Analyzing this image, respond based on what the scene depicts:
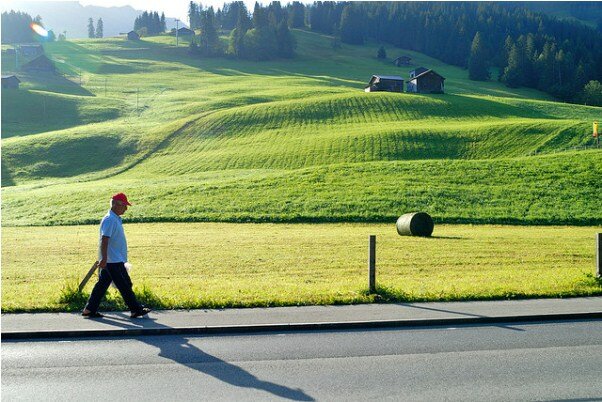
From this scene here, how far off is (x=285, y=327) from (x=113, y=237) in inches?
144

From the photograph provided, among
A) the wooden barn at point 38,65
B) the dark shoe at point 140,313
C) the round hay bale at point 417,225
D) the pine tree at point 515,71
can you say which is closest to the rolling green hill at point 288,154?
the round hay bale at point 417,225

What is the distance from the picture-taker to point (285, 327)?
40.7 feet

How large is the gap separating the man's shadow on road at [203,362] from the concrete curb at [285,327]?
0.59ft

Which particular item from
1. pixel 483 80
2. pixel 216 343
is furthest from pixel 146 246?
pixel 483 80

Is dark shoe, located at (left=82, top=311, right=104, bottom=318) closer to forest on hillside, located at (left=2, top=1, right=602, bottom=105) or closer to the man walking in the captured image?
the man walking

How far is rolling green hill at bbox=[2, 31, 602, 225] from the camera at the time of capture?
1639 inches

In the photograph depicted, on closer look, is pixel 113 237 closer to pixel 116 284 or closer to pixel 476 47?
pixel 116 284

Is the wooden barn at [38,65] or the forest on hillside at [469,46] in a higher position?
the forest on hillside at [469,46]

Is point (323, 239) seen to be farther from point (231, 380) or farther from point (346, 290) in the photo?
point (231, 380)

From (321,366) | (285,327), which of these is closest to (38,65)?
(285,327)

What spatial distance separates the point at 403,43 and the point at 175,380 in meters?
197

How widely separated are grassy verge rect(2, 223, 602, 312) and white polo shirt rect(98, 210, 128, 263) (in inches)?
59.4

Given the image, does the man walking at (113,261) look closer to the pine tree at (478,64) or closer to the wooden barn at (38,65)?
the wooden barn at (38,65)

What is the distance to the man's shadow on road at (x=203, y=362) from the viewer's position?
9.18 meters
